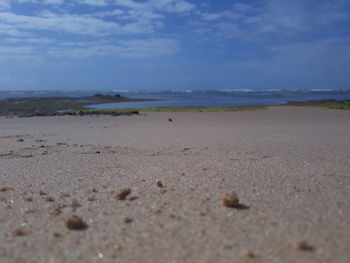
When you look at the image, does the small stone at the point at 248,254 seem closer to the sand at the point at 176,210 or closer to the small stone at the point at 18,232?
the sand at the point at 176,210

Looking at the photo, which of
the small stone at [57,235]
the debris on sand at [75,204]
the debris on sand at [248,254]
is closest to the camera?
the debris on sand at [248,254]

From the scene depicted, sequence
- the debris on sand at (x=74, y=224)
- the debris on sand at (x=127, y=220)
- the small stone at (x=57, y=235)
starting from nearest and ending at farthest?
the small stone at (x=57, y=235), the debris on sand at (x=74, y=224), the debris on sand at (x=127, y=220)

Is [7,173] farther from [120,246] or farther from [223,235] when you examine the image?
[223,235]

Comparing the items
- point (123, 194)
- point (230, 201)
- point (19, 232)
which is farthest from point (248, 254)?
point (19, 232)

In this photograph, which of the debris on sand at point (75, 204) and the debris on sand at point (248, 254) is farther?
the debris on sand at point (75, 204)

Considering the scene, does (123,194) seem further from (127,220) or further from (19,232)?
(19,232)

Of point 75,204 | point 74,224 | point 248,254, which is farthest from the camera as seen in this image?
point 75,204

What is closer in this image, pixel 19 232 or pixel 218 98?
pixel 19 232

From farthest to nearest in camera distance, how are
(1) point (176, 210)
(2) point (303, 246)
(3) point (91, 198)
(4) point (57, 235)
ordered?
(3) point (91, 198), (1) point (176, 210), (4) point (57, 235), (2) point (303, 246)

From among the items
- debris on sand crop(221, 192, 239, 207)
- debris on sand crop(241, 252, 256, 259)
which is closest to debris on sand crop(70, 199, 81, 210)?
debris on sand crop(221, 192, 239, 207)

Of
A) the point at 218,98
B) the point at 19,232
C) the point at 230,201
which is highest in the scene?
the point at 218,98

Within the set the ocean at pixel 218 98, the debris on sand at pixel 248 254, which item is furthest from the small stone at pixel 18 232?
the ocean at pixel 218 98

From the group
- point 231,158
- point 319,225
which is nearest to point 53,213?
point 319,225

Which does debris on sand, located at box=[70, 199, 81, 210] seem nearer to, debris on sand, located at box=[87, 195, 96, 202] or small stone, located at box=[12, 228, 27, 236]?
debris on sand, located at box=[87, 195, 96, 202]
